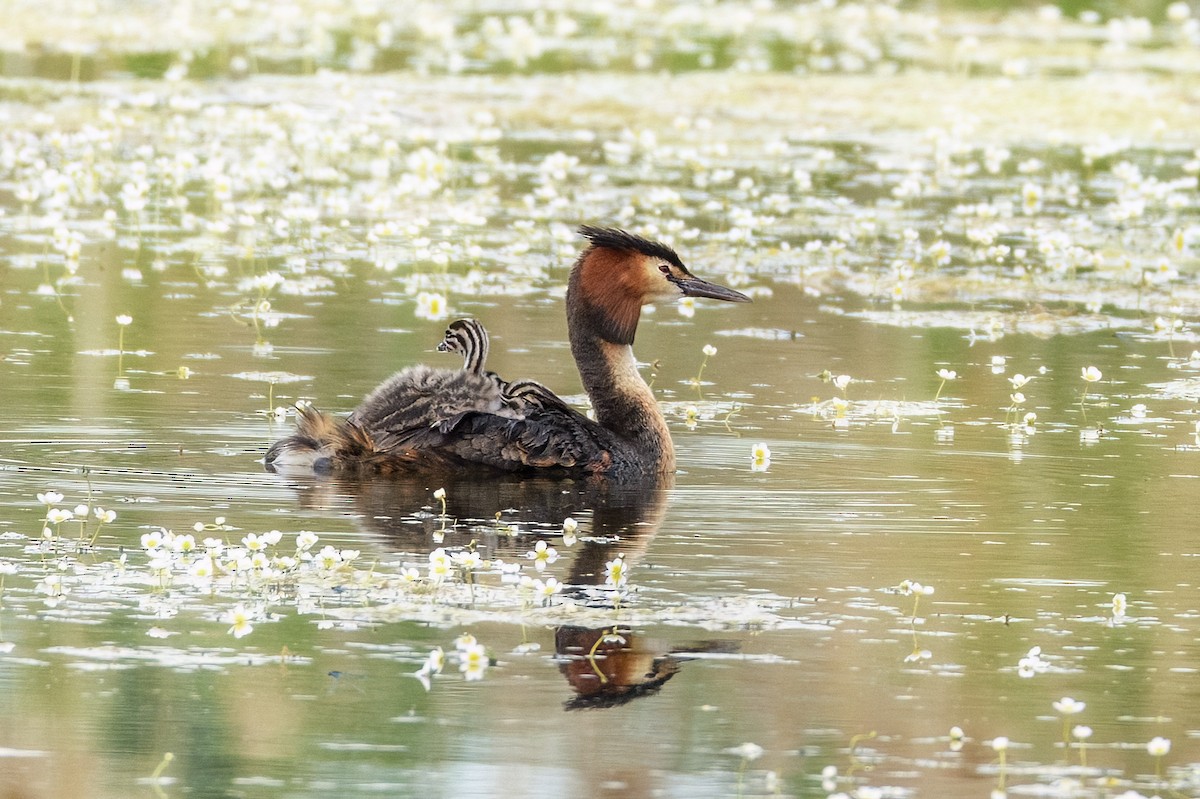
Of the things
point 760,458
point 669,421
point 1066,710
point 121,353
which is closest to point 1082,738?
point 1066,710

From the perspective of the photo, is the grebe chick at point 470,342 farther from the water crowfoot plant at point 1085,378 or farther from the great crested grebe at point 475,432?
the water crowfoot plant at point 1085,378

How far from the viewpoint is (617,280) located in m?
11.5

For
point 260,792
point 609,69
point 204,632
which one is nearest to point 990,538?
point 204,632

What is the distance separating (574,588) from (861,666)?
4.24ft

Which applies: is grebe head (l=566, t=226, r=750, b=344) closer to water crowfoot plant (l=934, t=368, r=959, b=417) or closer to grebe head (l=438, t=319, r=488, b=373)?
grebe head (l=438, t=319, r=488, b=373)

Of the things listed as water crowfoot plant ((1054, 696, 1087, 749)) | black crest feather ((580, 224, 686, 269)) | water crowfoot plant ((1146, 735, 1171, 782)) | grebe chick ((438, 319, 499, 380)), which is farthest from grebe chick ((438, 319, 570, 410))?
water crowfoot plant ((1146, 735, 1171, 782))

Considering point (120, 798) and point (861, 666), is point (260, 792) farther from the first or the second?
point (861, 666)

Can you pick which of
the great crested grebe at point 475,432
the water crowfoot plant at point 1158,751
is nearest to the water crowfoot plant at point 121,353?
the great crested grebe at point 475,432

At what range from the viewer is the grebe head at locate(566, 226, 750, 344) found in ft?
37.6

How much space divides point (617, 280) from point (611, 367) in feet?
1.48

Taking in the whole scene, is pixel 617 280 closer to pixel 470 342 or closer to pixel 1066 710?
pixel 470 342

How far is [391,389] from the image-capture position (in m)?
10.7

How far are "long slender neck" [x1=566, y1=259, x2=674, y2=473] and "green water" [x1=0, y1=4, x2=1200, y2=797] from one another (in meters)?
0.46

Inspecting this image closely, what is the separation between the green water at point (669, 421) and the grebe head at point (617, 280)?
74 cm
